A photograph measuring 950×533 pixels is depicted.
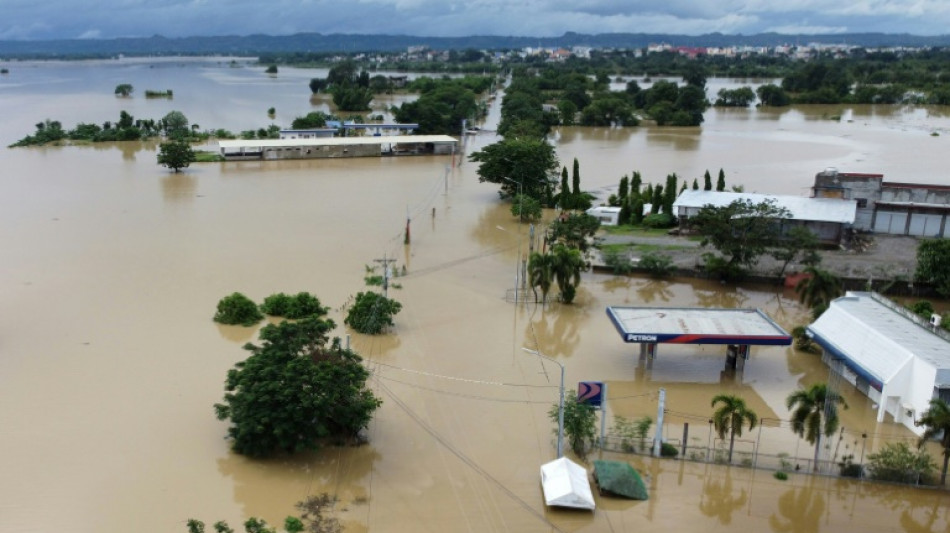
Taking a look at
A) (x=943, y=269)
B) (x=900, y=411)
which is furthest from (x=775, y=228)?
(x=900, y=411)

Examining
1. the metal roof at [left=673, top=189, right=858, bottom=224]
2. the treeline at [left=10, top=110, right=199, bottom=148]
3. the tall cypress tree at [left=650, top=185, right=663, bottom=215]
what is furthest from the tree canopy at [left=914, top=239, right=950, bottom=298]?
the treeline at [left=10, top=110, right=199, bottom=148]

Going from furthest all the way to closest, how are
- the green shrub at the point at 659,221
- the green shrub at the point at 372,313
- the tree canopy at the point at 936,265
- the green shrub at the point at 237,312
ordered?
1. the green shrub at the point at 659,221
2. the tree canopy at the point at 936,265
3. the green shrub at the point at 237,312
4. the green shrub at the point at 372,313

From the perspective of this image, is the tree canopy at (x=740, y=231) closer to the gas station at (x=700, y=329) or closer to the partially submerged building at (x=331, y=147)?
the gas station at (x=700, y=329)

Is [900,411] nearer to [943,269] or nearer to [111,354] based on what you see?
[943,269]

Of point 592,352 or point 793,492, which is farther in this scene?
point 592,352

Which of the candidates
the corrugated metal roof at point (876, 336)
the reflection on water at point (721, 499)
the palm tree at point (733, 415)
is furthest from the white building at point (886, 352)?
the reflection on water at point (721, 499)

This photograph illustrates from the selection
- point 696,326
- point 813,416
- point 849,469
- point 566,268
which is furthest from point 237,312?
point 849,469

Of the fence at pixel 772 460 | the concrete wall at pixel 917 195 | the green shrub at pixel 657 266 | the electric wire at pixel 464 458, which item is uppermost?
the concrete wall at pixel 917 195
